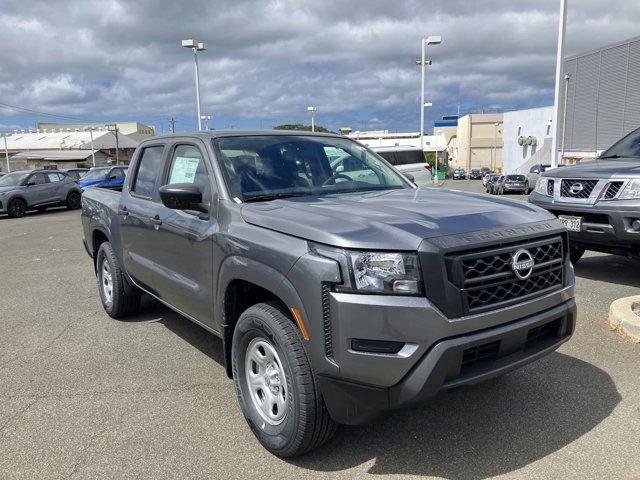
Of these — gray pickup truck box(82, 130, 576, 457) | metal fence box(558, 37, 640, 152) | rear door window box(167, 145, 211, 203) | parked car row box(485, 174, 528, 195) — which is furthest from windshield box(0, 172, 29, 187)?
metal fence box(558, 37, 640, 152)

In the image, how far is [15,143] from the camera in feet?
269

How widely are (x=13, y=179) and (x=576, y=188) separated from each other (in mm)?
20348

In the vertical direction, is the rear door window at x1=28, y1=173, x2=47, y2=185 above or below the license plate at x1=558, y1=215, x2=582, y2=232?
below

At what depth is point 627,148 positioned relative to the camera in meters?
7.43

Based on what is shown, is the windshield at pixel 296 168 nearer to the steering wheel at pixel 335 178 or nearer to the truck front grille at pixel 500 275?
the steering wheel at pixel 335 178

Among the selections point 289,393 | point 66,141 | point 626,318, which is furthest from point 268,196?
point 66,141

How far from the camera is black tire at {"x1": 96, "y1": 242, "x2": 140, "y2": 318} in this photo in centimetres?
552

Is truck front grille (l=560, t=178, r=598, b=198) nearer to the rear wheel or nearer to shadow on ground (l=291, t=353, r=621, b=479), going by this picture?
shadow on ground (l=291, t=353, r=621, b=479)

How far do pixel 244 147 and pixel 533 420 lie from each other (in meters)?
2.67

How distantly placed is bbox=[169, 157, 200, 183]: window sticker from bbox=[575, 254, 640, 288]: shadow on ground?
5319 mm

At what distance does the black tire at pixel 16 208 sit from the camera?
65.0 feet

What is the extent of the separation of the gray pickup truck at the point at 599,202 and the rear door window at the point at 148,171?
4607 millimetres

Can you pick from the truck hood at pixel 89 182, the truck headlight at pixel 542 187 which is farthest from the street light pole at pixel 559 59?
the truck hood at pixel 89 182

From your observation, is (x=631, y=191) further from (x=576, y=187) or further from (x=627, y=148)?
(x=627, y=148)
